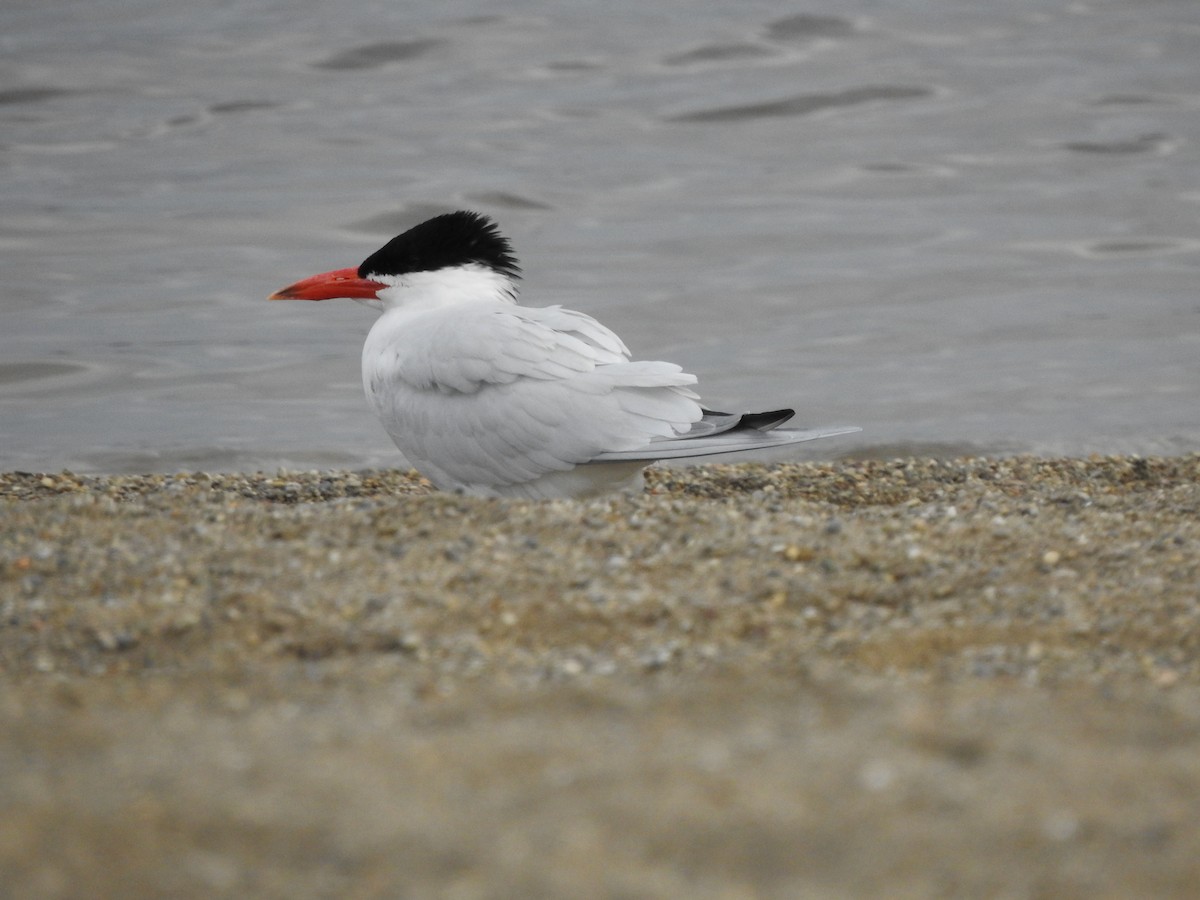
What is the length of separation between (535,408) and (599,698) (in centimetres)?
213

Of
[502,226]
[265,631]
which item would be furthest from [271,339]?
[265,631]

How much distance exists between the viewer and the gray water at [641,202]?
9008 millimetres

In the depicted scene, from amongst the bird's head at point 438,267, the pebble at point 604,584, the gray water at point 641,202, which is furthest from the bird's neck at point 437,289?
the gray water at point 641,202

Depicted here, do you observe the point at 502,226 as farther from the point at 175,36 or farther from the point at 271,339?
the point at 175,36

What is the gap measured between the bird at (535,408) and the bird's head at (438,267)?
26 cm

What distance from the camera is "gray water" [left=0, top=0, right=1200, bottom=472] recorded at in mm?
9008

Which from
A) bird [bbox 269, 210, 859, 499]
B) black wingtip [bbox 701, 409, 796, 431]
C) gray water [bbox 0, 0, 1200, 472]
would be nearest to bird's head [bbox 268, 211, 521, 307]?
bird [bbox 269, 210, 859, 499]

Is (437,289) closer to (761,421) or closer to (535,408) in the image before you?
(535,408)

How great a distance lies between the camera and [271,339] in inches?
416

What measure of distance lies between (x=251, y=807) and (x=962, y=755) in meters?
1.23

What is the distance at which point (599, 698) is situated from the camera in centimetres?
307

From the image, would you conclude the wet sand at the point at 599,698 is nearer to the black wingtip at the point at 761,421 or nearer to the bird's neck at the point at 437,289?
the black wingtip at the point at 761,421

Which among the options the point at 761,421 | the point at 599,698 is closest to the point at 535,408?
the point at 761,421

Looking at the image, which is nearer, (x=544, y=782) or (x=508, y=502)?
(x=544, y=782)
